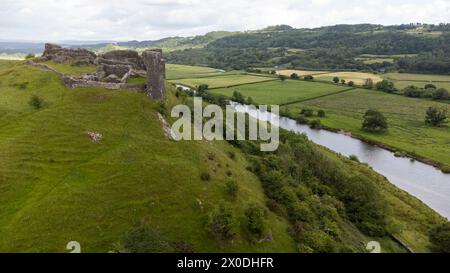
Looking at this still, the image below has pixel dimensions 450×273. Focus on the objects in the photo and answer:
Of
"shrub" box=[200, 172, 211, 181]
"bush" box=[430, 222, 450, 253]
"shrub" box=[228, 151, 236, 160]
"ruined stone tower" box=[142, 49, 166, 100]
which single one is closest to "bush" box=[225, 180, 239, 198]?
"shrub" box=[200, 172, 211, 181]

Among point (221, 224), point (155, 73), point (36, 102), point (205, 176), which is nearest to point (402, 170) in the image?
point (205, 176)

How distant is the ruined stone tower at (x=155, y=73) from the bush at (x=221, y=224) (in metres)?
22.8

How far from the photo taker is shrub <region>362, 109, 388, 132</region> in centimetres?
12131

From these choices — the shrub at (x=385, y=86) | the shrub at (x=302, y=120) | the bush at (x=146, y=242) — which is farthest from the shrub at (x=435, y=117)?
the bush at (x=146, y=242)

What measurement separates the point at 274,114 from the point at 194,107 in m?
81.0

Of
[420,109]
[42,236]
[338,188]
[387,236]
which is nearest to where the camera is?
[42,236]

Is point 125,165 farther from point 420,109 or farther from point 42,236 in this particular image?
point 420,109

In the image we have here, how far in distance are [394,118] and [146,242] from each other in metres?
123

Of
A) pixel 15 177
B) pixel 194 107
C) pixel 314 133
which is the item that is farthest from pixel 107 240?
pixel 314 133

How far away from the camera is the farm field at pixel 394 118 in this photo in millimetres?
108188

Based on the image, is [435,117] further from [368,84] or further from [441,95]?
[368,84]

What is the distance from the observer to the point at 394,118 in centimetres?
13662

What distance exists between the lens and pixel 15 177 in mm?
44094

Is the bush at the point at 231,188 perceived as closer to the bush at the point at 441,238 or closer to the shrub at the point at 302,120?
the bush at the point at 441,238
